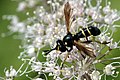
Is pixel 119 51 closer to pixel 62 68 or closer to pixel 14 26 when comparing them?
pixel 62 68

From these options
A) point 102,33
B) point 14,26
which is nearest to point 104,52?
point 102,33

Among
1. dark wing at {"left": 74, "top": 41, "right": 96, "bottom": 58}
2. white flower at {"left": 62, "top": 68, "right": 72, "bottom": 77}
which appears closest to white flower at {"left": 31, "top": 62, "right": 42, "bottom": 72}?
white flower at {"left": 62, "top": 68, "right": 72, "bottom": 77}

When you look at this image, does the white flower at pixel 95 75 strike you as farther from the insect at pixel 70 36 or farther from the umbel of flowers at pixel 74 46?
the insect at pixel 70 36

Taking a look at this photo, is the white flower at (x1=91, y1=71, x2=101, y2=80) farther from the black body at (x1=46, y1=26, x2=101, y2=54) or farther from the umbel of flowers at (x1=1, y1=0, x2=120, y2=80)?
the black body at (x1=46, y1=26, x2=101, y2=54)

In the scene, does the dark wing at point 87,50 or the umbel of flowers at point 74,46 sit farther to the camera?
the umbel of flowers at point 74,46

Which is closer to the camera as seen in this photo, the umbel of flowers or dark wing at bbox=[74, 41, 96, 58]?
dark wing at bbox=[74, 41, 96, 58]

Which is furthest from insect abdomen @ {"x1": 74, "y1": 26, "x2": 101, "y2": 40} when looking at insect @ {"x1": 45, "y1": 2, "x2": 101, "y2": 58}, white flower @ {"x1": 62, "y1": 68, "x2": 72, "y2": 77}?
white flower @ {"x1": 62, "y1": 68, "x2": 72, "y2": 77}

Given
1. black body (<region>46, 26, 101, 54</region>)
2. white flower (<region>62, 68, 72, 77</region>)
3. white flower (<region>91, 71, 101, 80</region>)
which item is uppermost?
black body (<region>46, 26, 101, 54</region>)

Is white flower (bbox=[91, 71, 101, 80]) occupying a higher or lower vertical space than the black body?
lower

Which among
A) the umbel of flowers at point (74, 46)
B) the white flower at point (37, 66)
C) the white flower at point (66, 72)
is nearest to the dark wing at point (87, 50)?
the umbel of flowers at point (74, 46)
